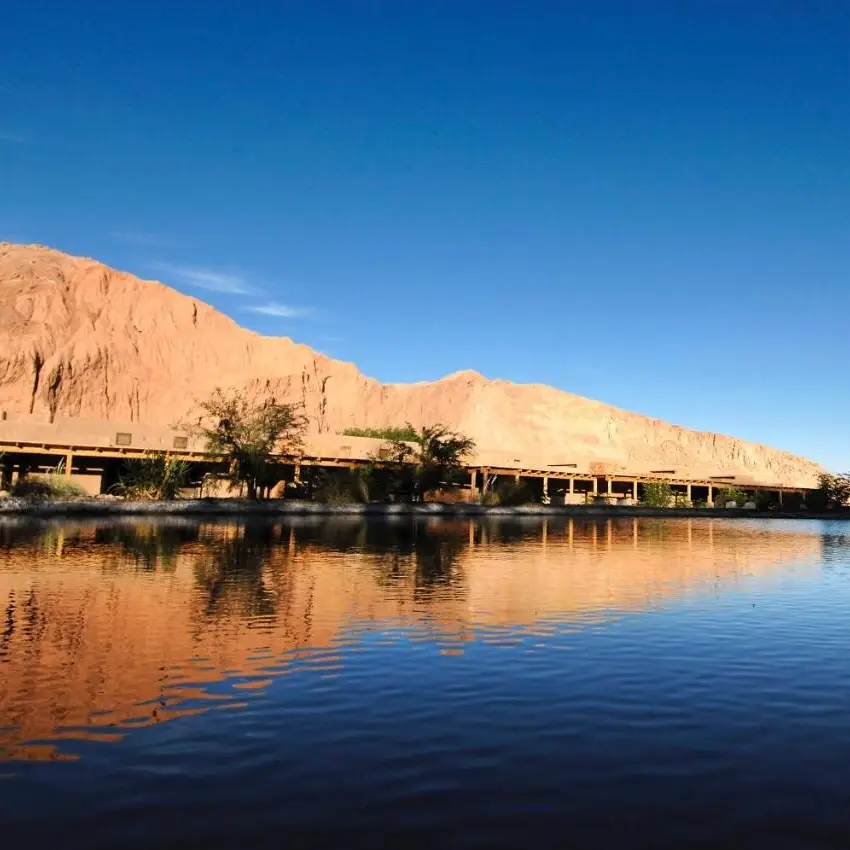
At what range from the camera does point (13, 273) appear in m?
127

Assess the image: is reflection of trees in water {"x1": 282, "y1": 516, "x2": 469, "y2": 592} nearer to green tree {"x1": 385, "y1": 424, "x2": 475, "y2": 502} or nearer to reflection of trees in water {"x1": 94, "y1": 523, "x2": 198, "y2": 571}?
reflection of trees in water {"x1": 94, "y1": 523, "x2": 198, "y2": 571}

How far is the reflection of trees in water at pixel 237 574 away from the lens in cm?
1366

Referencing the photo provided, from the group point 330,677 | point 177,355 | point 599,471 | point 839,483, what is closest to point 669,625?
point 330,677

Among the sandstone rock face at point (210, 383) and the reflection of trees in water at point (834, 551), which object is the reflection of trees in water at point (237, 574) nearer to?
the reflection of trees in water at point (834, 551)

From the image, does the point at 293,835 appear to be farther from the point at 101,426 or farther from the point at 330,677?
the point at 101,426

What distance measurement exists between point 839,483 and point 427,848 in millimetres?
102453

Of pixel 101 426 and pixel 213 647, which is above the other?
pixel 101 426

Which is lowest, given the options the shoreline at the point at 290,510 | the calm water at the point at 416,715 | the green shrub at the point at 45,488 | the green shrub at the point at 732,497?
the calm water at the point at 416,715

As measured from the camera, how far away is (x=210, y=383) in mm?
128875

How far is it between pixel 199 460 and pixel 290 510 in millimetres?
8083

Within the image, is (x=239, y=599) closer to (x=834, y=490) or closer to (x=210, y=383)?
(x=834, y=490)

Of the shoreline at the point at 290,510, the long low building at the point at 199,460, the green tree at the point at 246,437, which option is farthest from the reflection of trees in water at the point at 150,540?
the long low building at the point at 199,460

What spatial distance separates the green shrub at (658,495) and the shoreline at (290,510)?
7834 millimetres

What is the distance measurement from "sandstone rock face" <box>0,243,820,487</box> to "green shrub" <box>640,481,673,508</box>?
25.6 ft
